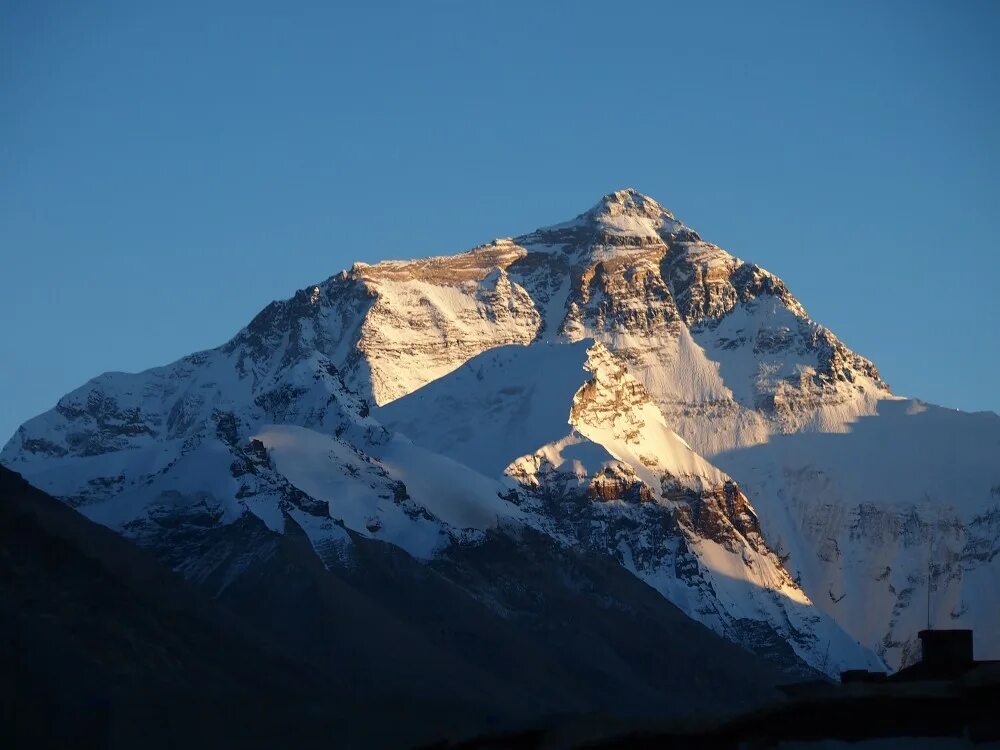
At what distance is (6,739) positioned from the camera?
121188 mm

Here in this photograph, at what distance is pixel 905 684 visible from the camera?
27453mm

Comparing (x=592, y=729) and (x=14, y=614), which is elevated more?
(x=14, y=614)

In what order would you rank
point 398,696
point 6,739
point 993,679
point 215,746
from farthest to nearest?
point 398,696
point 215,746
point 6,739
point 993,679

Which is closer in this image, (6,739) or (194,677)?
(6,739)

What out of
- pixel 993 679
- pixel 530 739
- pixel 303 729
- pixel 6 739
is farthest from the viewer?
pixel 303 729

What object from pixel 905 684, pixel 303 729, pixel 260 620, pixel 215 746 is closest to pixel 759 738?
pixel 905 684

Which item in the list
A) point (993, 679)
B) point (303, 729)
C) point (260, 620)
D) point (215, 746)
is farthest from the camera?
point (260, 620)

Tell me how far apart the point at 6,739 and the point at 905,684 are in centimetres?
9999

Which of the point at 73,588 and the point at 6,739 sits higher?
Result: the point at 73,588

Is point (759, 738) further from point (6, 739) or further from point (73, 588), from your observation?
point (73, 588)

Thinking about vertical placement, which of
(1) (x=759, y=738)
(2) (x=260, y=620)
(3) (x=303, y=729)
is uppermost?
(2) (x=260, y=620)

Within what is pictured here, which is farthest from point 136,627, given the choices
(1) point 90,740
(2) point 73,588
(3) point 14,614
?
(1) point 90,740

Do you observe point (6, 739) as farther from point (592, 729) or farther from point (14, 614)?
point (592, 729)

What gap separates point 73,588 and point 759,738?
128018mm
